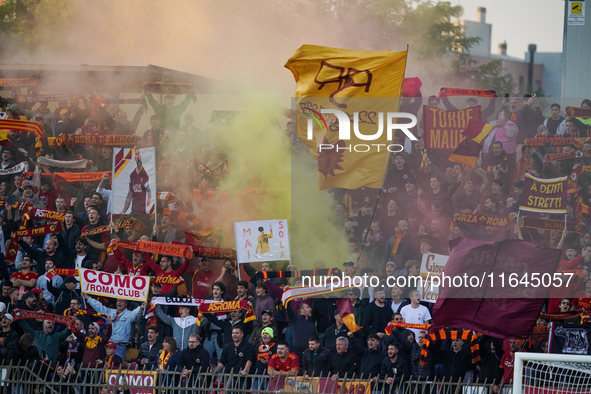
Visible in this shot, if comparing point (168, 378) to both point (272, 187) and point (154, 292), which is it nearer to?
point (154, 292)

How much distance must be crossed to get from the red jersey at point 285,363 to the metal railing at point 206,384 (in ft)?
0.97

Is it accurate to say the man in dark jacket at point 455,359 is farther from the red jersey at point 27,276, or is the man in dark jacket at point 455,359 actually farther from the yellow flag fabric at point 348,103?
the red jersey at point 27,276

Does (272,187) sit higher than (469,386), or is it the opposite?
(272,187)

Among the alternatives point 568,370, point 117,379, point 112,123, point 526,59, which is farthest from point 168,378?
point 526,59

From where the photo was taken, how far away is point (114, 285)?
10289 millimetres

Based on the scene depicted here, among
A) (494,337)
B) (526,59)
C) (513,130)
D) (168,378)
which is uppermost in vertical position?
(526,59)

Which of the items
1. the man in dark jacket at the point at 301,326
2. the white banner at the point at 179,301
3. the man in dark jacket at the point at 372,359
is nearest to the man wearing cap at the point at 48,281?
the white banner at the point at 179,301

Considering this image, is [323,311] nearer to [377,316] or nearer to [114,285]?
[377,316]

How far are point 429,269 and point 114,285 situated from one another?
351cm

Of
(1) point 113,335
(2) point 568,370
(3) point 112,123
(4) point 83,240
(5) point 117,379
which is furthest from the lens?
(3) point 112,123

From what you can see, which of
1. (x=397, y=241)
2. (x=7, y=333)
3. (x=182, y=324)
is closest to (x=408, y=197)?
(x=397, y=241)

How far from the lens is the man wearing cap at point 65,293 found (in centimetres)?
1048

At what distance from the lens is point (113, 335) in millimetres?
10062

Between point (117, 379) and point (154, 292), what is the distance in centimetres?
224
